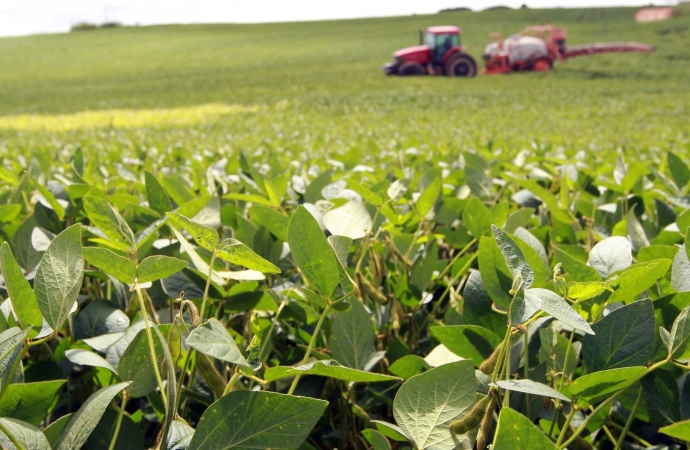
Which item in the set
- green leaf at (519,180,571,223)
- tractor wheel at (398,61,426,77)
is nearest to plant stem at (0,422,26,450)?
green leaf at (519,180,571,223)

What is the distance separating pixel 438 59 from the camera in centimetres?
1819

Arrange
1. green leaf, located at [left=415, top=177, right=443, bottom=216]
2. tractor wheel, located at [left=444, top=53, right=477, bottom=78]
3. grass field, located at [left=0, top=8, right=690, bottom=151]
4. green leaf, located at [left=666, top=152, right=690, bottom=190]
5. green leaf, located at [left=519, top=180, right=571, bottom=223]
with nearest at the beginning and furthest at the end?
green leaf, located at [left=415, top=177, right=443, bottom=216] < green leaf, located at [left=519, top=180, right=571, bottom=223] < green leaf, located at [left=666, top=152, right=690, bottom=190] < grass field, located at [left=0, top=8, right=690, bottom=151] < tractor wheel, located at [left=444, top=53, right=477, bottom=78]

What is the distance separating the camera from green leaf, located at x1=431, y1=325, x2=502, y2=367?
57 centimetres

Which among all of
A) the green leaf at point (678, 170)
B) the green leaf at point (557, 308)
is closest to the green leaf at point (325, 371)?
the green leaf at point (557, 308)

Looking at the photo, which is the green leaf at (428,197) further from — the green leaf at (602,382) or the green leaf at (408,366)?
the green leaf at (602,382)

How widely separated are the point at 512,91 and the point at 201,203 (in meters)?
14.2

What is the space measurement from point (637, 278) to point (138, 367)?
451mm

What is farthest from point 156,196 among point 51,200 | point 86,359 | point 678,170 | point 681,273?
point 678,170

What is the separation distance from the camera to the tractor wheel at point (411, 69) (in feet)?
59.0

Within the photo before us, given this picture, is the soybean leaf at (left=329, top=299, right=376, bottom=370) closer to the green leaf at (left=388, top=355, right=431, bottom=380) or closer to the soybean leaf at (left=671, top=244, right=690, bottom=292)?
the green leaf at (left=388, top=355, right=431, bottom=380)

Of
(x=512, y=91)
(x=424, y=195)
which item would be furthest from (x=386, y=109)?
(x=424, y=195)

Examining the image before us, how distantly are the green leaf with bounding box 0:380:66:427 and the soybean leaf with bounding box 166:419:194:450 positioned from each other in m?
0.13

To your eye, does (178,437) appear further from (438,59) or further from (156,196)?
(438,59)

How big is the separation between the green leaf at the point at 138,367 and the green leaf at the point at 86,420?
0.08 meters
